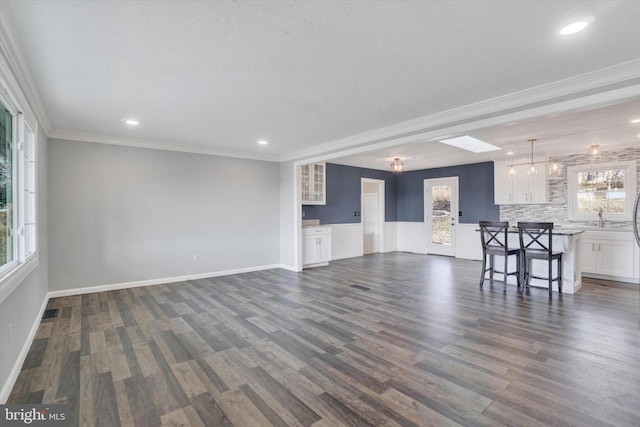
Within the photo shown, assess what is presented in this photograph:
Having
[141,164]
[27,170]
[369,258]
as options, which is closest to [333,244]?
[369,258]

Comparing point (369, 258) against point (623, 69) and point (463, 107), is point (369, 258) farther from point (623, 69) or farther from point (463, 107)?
point (623, 69)

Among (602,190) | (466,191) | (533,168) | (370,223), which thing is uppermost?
(533,168)

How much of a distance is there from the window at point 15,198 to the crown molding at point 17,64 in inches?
7.6

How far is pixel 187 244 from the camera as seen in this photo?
5.78 m

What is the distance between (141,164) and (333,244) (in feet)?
15.8

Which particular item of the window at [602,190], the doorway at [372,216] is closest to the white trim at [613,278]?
the window at [602,190]

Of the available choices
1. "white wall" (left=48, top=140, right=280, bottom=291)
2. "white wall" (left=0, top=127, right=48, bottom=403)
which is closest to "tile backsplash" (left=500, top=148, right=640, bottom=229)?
"white wall" (left=48, top=140, right=280, bottom=291)

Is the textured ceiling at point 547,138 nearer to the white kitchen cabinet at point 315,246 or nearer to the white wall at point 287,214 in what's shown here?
the white wall at point 287,214

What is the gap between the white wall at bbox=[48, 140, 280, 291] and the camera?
187 inches

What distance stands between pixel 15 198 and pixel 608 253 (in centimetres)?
877

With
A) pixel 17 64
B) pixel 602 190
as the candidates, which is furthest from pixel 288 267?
pixel 602 190

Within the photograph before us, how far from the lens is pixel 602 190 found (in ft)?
20.5

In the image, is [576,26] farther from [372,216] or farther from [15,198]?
[372,216]

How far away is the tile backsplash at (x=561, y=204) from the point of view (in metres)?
5.97
